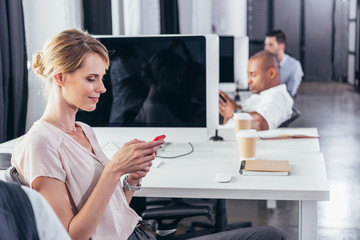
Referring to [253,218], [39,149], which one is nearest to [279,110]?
[253,218]

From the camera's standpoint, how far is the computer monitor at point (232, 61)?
14.4ft

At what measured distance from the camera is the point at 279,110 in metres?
3.07

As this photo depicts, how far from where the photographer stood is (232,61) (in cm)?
442

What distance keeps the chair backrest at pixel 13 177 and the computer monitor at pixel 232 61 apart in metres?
3.13

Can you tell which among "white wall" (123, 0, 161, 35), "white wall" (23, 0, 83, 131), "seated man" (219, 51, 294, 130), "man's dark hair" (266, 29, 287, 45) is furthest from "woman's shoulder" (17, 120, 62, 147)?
"man's dark hair" (266, 29, 287, 45)

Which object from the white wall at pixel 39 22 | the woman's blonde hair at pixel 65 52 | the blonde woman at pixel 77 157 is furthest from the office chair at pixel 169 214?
the white wall at pixel 39 22

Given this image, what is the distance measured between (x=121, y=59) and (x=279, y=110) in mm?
1179

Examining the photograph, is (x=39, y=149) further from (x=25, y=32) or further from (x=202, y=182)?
(x=25, y=32)

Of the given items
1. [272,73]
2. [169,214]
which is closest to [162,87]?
[169,214]

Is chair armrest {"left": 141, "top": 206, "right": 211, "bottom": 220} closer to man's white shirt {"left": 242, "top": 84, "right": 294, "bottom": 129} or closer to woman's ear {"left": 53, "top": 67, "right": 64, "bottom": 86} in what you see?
woman's ear {"left": 53, "top": 67, "right": 64, "bottom": 86}

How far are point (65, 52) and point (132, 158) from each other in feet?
1.20

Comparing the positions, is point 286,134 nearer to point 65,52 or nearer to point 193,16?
point 65,52

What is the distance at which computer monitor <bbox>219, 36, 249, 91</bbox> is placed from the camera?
4398 millimetres

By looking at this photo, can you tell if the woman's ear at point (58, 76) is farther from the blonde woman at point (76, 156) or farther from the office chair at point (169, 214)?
the office chair at point (169, 214)
